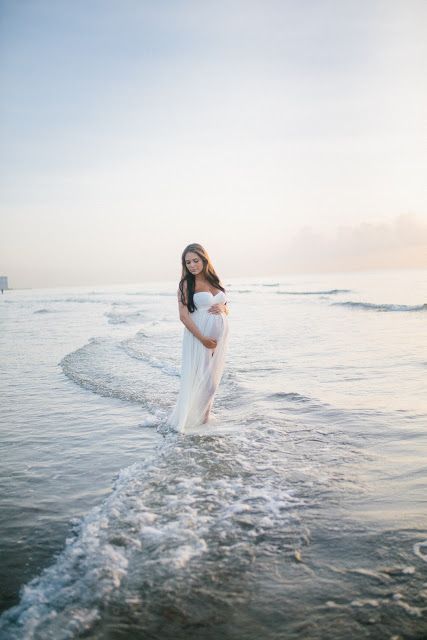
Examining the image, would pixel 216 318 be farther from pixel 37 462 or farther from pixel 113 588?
pixel 113 588

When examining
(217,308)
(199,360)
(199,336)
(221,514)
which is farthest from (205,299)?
(221,514)

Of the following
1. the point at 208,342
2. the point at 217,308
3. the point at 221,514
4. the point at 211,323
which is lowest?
the point at 221,514

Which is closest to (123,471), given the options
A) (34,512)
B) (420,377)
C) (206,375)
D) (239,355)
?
(34,512)

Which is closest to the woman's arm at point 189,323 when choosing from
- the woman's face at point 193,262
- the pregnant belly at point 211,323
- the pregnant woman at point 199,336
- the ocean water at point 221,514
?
the pregnant woman at point 199,336

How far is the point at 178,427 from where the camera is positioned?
6.29 m

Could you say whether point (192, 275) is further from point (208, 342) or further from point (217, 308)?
point (208, 342)

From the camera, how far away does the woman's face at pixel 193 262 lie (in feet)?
19.7

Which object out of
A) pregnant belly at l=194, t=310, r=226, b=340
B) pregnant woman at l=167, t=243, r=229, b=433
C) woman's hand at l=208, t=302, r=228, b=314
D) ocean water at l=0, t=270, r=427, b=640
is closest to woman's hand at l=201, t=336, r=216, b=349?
pregnant woman at l=167, t=243, r=229, b=433

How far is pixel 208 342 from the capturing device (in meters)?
6.17

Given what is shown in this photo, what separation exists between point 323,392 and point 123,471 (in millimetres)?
4757

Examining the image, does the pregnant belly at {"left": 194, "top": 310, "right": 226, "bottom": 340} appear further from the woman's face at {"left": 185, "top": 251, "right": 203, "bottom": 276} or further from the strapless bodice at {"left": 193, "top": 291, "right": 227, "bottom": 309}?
the woman's face at {"left": 185, "top": 251, "right": 203, "bottom": 276}

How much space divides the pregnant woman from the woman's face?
0.22 ft

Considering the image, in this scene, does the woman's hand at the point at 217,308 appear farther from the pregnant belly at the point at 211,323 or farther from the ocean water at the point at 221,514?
the ocean water at the point at 221,514

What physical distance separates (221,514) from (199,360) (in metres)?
2.79
